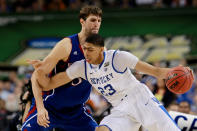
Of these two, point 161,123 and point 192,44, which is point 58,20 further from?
point 161,123

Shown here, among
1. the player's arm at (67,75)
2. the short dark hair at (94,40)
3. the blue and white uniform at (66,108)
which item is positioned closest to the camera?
the short dark hair at (94,40)

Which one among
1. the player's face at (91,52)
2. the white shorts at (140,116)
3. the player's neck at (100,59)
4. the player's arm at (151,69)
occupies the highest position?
the player's face at (91,52)

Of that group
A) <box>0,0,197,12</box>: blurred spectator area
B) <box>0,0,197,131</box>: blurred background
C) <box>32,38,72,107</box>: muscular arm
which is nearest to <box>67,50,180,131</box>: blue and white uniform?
<box>32,38,72,107</box>: muscular arm

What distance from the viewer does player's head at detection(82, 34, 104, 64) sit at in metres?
5.20

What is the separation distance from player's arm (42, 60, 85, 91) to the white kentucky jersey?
83mm

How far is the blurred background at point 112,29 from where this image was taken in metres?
15.0

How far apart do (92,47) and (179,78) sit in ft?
3.87

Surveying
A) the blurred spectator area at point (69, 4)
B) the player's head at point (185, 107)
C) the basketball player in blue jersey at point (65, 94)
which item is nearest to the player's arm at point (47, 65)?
the basketball player in blue jersey at point (65, 94)

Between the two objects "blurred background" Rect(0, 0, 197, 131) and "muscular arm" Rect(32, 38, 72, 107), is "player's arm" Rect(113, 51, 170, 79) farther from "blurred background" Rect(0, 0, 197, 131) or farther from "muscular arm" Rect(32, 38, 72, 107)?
"blurred background" Rect(0, 0, 197, 131)

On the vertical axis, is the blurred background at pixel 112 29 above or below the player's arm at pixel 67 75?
below

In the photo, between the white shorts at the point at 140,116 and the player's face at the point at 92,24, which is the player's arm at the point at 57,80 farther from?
the white shorts at the point at 140,116

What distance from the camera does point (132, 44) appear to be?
15.4m

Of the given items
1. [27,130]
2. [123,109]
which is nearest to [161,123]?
[123,109]

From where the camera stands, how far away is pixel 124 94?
548 centimetres
